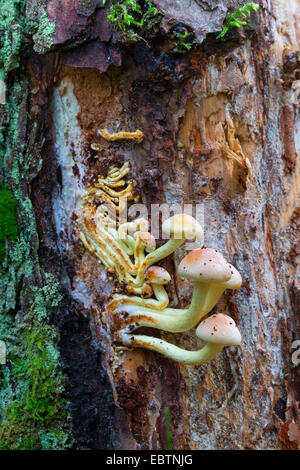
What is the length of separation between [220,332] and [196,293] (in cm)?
24

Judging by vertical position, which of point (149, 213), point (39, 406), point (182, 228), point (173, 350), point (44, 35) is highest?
point (44, 35)

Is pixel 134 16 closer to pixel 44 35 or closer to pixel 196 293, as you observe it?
pixel 44 35

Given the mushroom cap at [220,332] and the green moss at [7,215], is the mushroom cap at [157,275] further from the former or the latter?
the green moss at [7,215]

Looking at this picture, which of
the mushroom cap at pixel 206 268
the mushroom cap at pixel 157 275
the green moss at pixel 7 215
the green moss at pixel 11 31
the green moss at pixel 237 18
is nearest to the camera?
the mushroom cap at pixel 206 268

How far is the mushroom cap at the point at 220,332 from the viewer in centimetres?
204

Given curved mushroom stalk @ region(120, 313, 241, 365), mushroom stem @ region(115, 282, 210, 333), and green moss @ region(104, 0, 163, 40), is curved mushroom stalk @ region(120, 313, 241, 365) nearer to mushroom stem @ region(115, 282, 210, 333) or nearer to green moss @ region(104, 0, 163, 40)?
mushroom stem @ region(115, 282, 210, 333)

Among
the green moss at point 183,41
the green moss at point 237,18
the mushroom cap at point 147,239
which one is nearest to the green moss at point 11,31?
the green moss at point 183,41

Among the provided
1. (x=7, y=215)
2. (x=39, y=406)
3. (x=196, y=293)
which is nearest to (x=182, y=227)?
(x=196, y=293)

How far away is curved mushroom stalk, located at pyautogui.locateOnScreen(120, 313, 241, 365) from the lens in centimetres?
205

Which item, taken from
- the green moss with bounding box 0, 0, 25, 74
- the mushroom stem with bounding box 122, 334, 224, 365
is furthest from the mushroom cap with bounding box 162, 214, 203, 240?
the green moss with bounding box 0, 0, 25, 74

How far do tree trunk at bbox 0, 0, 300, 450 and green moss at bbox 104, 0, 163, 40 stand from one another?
0.22 feet

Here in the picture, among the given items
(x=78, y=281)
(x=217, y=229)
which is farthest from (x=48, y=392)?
(x=217, y=229)

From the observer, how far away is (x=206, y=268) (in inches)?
78.4
